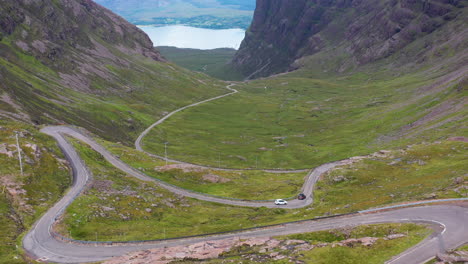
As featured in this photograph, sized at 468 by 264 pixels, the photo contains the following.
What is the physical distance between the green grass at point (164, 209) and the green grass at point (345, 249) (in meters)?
14.0

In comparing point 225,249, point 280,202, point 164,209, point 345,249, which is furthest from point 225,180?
point 345,249

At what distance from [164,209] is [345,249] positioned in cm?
4704

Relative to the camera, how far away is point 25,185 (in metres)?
76.6

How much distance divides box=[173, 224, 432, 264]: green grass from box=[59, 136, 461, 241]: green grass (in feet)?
45.8

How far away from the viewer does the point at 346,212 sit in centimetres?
6831

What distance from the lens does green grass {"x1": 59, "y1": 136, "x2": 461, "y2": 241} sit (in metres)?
68.8

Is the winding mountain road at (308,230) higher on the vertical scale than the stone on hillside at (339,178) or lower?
higher

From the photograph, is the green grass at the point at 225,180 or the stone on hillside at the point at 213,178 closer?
the green grass at the point at 225,180

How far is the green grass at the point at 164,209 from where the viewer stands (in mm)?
68812

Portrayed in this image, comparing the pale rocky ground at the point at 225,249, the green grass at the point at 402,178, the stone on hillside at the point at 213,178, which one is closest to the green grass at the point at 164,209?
the green grass at the point at 402,178

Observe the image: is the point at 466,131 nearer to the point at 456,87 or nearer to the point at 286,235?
the point at 456,87

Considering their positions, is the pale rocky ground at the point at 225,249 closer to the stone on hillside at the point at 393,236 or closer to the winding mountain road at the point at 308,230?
the stone on hillside at the point at 393,236

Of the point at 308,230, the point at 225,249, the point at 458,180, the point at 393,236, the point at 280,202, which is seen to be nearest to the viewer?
the point at 393,236

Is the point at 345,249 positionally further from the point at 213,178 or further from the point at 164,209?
the point at 213,178
